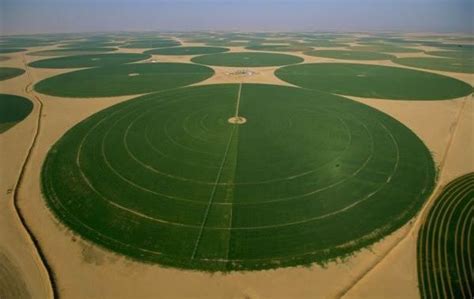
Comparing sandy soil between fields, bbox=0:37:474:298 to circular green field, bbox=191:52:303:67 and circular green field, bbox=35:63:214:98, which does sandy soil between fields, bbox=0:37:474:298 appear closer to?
circular green field, bbox=35:63:214:98

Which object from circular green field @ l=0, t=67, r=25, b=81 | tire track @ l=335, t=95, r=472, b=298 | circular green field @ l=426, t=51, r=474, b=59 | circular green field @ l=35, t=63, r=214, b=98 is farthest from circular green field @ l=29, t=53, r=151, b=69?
circular green field @ l=426, t=51, r=474, b=59

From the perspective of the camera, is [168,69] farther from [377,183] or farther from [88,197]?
[377,183]

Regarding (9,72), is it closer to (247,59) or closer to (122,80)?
(122,80)

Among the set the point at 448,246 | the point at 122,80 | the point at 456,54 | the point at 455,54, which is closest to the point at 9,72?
the point at 122,80

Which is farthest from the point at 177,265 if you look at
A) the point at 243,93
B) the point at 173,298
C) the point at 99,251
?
the point at 243,93

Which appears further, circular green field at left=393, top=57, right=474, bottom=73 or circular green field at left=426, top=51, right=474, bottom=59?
circular green field at left=426, top=51, right=474, bottom=59

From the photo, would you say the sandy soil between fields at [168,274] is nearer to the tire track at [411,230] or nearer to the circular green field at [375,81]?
the tire track at [411,230]
